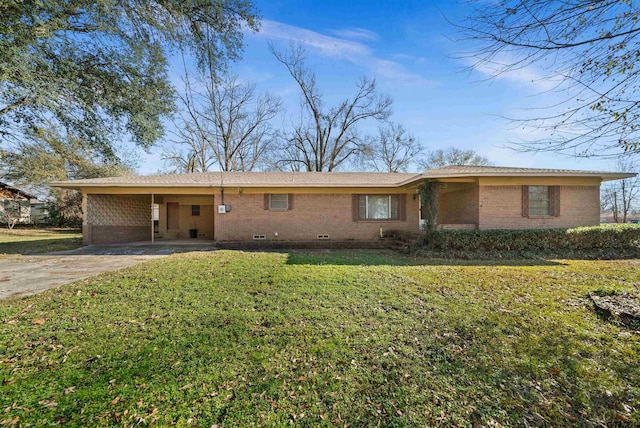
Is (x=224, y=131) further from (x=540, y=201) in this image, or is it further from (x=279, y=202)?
(x=540, y=201)

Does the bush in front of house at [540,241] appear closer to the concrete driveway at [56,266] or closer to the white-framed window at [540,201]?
the white-framed window at [540,201]

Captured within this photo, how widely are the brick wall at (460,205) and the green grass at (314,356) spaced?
213 inches

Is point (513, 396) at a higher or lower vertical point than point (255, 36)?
lower

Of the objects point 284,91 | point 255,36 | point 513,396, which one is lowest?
point 513,396

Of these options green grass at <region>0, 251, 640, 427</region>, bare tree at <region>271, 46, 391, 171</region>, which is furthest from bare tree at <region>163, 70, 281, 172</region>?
green grass at <region>0, 251, 640, 427</region>

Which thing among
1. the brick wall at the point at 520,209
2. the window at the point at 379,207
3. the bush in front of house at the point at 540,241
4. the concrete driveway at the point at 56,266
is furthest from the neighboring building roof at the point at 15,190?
the brick wall at the point at 520,209

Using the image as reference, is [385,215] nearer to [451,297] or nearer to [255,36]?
[451,297]

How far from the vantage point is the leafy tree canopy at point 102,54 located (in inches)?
216

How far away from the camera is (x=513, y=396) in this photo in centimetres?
248

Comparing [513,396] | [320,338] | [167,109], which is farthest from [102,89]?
[513,396]

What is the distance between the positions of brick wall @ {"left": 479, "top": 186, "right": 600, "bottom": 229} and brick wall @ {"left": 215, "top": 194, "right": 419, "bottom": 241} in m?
2.90

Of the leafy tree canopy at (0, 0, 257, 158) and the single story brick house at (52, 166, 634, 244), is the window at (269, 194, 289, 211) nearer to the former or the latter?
the single story brick house at (52, 166, 634, 244)

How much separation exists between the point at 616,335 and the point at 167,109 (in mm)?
10684

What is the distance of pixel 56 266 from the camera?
736cm
